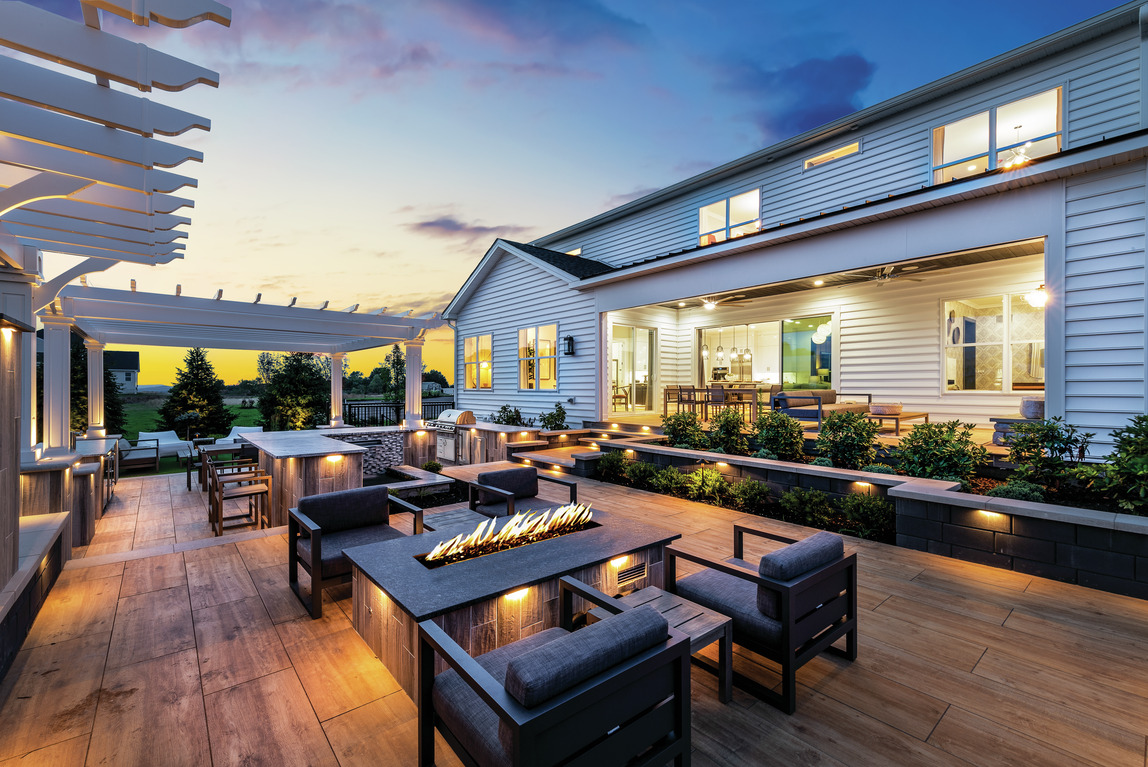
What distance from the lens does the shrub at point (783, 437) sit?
6.46m

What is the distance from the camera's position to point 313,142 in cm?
998

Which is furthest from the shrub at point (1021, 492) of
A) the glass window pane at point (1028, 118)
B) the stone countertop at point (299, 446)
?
the stone countertop at point (299, 446)

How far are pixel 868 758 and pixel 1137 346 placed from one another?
18.1 feet

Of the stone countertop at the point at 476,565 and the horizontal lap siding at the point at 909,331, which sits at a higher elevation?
the horizontal lap siding at the point at 909,331

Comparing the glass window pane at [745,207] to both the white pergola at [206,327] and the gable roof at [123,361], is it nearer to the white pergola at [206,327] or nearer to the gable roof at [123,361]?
the white pergola at [206,327]

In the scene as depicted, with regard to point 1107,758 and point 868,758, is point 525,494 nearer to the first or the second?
point 868,758

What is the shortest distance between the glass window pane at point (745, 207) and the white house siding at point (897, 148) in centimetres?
17

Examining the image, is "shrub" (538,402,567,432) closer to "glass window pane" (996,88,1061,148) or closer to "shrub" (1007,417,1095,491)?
"shrub" (1007,417,1095,491)

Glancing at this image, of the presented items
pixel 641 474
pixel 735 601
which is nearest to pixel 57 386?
pixel 641 474

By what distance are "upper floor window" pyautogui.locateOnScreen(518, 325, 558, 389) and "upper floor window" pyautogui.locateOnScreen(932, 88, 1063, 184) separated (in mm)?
8056

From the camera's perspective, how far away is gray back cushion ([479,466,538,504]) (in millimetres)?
4707

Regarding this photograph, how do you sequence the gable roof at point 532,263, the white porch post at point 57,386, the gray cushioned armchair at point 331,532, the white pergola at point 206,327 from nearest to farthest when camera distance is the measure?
the gray cushioned armchair at point 331,532, the white porch post at point 57,386, the white pergola at point 206,327, the gable roof at point 532,263

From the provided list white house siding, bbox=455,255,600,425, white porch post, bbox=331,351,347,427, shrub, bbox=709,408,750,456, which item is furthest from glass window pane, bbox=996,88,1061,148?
white porch post, bbox=331,351,347,427

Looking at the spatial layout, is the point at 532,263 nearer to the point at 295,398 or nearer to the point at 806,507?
the point at 806,507
